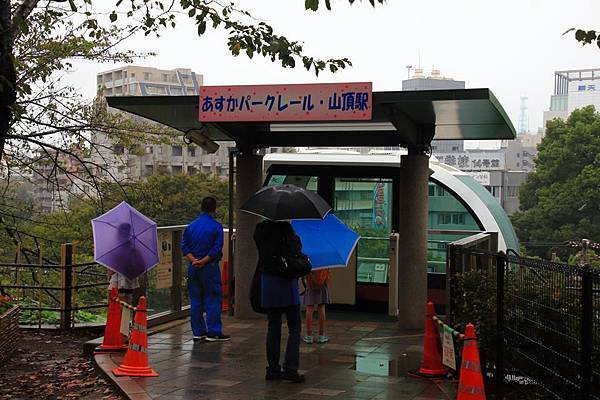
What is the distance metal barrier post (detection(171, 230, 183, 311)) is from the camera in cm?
1305

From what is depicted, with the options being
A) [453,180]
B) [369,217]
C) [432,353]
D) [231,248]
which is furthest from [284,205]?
[453,180]

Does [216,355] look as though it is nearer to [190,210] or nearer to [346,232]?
[346,232]

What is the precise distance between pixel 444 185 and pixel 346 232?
620 cm

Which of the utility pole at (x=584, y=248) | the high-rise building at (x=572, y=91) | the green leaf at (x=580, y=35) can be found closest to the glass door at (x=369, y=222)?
the utility pole at (x=584, y=248)

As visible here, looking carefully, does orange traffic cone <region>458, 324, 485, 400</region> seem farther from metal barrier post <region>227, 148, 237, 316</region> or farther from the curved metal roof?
the curved metal roof

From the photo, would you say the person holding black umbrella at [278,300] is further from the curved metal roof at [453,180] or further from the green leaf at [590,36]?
the curved metal roof at [453,180]

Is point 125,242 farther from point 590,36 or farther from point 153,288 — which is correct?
Answer: point 590,36

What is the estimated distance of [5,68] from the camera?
7395 mm

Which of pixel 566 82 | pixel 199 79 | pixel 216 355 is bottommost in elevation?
pixel 216 355

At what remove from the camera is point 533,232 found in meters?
52.2

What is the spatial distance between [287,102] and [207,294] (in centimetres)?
257

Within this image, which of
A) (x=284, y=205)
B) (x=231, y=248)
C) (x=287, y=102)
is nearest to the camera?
(x=284, y=205)

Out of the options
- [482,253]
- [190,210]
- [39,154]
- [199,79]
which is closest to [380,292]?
[482,253]

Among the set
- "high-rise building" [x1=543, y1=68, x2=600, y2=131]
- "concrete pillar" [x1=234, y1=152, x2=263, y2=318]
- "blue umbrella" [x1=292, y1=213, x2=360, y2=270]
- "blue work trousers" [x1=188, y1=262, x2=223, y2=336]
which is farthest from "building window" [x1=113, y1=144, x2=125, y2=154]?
"high-rise building" [x1=543, y1=68, x2=600, y2=131]
